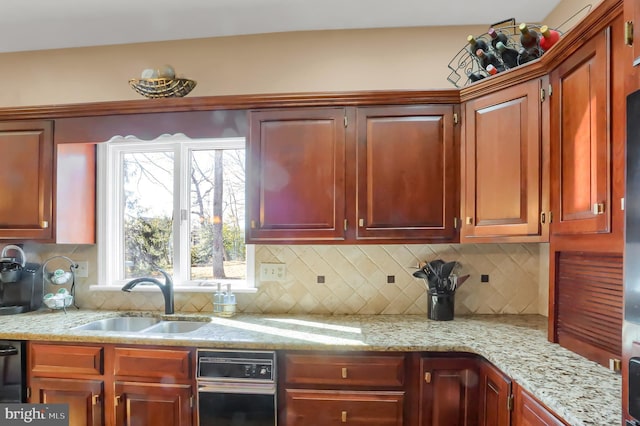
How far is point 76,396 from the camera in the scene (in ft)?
6.81

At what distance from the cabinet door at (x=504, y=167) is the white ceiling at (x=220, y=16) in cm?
64

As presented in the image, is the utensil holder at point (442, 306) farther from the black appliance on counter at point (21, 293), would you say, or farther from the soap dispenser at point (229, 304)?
the black appliance on counter at point (21, 293)

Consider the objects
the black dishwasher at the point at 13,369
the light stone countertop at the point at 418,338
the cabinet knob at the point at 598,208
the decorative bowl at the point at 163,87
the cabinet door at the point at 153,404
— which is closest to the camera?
the light stone countertop at the point at 418,338

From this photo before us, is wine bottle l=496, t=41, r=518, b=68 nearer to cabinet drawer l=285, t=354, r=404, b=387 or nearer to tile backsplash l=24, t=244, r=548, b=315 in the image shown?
tile backsplash l=24, t=244, r=548, b=315

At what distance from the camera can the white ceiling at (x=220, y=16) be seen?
2272mm

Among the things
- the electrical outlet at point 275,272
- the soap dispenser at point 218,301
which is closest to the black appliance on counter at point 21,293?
the soap dispenser at point 218,301

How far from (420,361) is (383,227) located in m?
0.69

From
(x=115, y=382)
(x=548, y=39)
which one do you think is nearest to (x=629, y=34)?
(x=548, y=39)

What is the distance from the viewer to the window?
2.73 m

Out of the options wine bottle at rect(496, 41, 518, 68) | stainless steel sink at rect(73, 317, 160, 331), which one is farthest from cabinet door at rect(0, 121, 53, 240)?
wine bottle at rect(496, 41, 518, 68)

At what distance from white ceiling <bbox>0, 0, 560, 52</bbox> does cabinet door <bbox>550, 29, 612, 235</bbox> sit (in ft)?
2.76

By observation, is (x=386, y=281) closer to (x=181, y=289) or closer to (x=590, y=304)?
(x=590, y=304)

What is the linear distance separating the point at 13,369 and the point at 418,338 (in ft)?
6.61

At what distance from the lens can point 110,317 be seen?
99.2 inches
